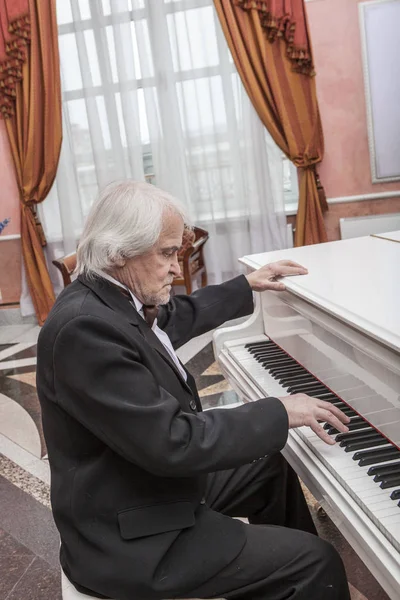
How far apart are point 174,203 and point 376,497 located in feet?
2.55

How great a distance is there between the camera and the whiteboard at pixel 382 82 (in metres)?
5.47

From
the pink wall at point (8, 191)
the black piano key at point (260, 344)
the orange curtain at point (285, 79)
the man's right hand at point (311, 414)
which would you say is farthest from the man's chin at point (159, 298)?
the pink wall at point (8, 191)

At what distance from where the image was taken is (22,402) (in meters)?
4.27

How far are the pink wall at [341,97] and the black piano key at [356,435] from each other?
4516mm

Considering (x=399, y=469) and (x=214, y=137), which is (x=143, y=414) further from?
(x=214, y=137)

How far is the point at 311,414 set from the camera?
154 centimetres

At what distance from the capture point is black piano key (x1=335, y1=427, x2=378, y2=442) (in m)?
1.65

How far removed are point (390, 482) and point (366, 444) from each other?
170 mm

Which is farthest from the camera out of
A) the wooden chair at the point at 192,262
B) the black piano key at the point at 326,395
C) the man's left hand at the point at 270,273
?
the wooden chair at the point at 192,262

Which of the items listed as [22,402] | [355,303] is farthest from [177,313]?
[22,402]

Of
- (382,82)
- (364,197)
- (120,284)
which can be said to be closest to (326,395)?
(120,284)

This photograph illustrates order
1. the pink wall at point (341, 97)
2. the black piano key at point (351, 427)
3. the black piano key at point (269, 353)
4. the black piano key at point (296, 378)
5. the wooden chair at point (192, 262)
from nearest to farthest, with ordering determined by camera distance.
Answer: the black piano key at point (351, 427)
the black piano key at point (296, 378)
the black piano key at point (269, 353)
the wooden chair at point (192, 262)
the pink wall at point (341, 97)

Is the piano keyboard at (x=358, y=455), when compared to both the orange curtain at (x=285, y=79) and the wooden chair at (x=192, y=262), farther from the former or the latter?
the orange curtain at (x=285, y=79)

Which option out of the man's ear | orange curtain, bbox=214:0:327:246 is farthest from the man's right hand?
orange curtain, bbox=214:0:327:246
